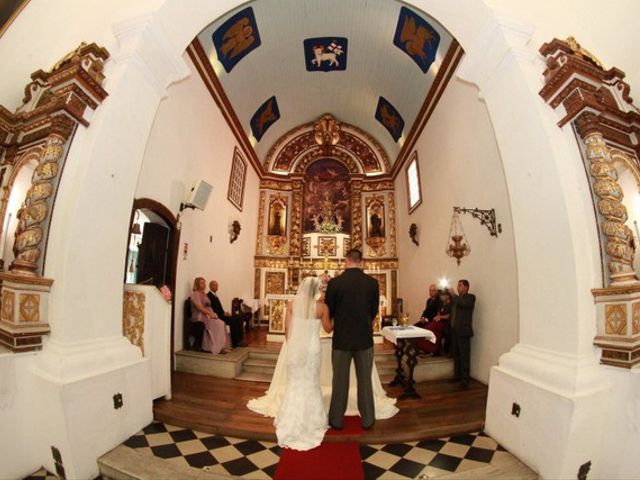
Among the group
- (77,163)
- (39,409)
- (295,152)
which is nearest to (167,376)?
(39,409)

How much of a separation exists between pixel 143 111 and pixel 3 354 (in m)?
2.54

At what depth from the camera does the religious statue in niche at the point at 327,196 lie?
11211 millimetres

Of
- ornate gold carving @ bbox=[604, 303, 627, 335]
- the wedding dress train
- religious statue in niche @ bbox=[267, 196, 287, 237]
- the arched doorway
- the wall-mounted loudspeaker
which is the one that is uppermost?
religious statue in niche @ bbox=[267, 196, 287, 237]

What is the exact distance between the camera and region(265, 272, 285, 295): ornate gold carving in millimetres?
10352

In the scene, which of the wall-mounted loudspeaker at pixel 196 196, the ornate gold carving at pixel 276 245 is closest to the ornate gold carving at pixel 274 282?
the ornate gold carving at pixel 276 245

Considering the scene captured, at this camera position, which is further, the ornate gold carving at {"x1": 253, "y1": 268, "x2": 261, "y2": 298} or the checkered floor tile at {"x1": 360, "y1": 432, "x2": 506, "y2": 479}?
the ornate gold carving at {"x1": 253, "y1": 268, "x2": 261, "y2": 298}

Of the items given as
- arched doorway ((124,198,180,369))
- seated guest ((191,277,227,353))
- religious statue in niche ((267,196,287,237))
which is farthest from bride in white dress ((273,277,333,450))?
religious statue in niche ((267,196,287,237))

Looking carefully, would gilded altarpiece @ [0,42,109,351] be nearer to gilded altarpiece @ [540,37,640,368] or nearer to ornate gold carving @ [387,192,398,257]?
gilded altarpiece @ [540,37,640,368]

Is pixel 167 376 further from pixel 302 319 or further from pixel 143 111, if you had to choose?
pixel 143 111

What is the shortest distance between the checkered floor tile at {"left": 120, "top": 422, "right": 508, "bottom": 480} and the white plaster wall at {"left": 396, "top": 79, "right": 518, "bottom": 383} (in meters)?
1.84

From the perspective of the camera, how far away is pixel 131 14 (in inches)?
128

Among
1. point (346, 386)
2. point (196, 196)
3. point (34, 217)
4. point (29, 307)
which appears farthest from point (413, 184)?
point (29, 307)

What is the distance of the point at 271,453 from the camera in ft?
8.79

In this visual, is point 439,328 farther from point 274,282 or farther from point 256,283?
point 256,283
